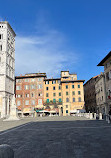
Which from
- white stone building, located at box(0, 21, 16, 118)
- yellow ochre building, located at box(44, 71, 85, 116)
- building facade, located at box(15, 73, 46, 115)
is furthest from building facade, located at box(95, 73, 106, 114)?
white stone building, located at box(0, 21, 16, 118)

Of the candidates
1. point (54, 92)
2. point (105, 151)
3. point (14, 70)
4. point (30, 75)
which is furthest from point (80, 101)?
point (105, 151)

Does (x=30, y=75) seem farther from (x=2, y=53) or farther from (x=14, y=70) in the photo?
(x=2, y=53)

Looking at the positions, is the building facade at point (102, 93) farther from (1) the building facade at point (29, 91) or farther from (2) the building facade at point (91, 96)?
(1) the building facade at point (29, 91)

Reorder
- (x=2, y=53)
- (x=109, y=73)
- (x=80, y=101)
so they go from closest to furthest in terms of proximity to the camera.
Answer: (x=109, y=73)
(x=2, y=53)
(x=80, y=101)

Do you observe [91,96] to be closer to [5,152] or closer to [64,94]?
[64,94]

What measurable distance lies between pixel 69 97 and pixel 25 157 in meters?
50.0

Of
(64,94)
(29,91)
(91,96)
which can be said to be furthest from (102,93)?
(29,91)

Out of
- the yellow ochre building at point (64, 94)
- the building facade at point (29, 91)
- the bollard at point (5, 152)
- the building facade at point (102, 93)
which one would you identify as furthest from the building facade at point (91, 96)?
the bollard at point (5, 152)

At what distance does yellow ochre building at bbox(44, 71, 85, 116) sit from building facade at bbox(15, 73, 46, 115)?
2126 millimetres

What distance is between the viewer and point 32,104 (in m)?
56.2

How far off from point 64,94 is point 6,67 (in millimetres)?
20770

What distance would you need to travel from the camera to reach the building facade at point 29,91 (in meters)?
56.1

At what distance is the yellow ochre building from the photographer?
53.7 m

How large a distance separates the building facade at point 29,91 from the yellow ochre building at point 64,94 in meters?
2.13
